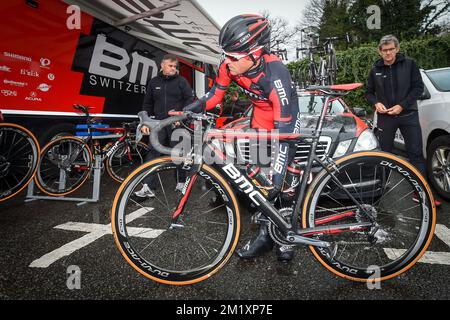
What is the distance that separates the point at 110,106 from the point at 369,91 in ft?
16.4

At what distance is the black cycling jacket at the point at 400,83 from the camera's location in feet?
11.6

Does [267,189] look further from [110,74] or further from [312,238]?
[110,74]

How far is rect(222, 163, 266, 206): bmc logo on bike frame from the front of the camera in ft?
6.70

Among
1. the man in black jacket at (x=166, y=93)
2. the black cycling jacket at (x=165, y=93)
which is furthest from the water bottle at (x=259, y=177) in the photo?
the black cycling jacket at (x=165, y=93)

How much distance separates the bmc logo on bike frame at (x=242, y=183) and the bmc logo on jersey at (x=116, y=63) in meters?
4.66

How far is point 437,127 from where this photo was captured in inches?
156

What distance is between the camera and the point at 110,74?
609cm

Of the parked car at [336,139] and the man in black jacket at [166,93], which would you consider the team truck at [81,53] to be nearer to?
the man in black jacket at [166,93]

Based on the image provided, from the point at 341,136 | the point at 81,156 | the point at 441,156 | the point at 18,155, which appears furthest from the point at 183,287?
the point at 441,156

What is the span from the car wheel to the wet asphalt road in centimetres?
141

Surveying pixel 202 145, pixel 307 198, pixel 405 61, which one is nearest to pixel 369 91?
pixel 405 61

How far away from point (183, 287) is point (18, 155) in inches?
121

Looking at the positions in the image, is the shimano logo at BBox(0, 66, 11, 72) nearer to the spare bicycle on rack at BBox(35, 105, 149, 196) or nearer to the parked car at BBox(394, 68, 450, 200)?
the spare bicycle on rack at BBox(35, 105, 149, 196)
